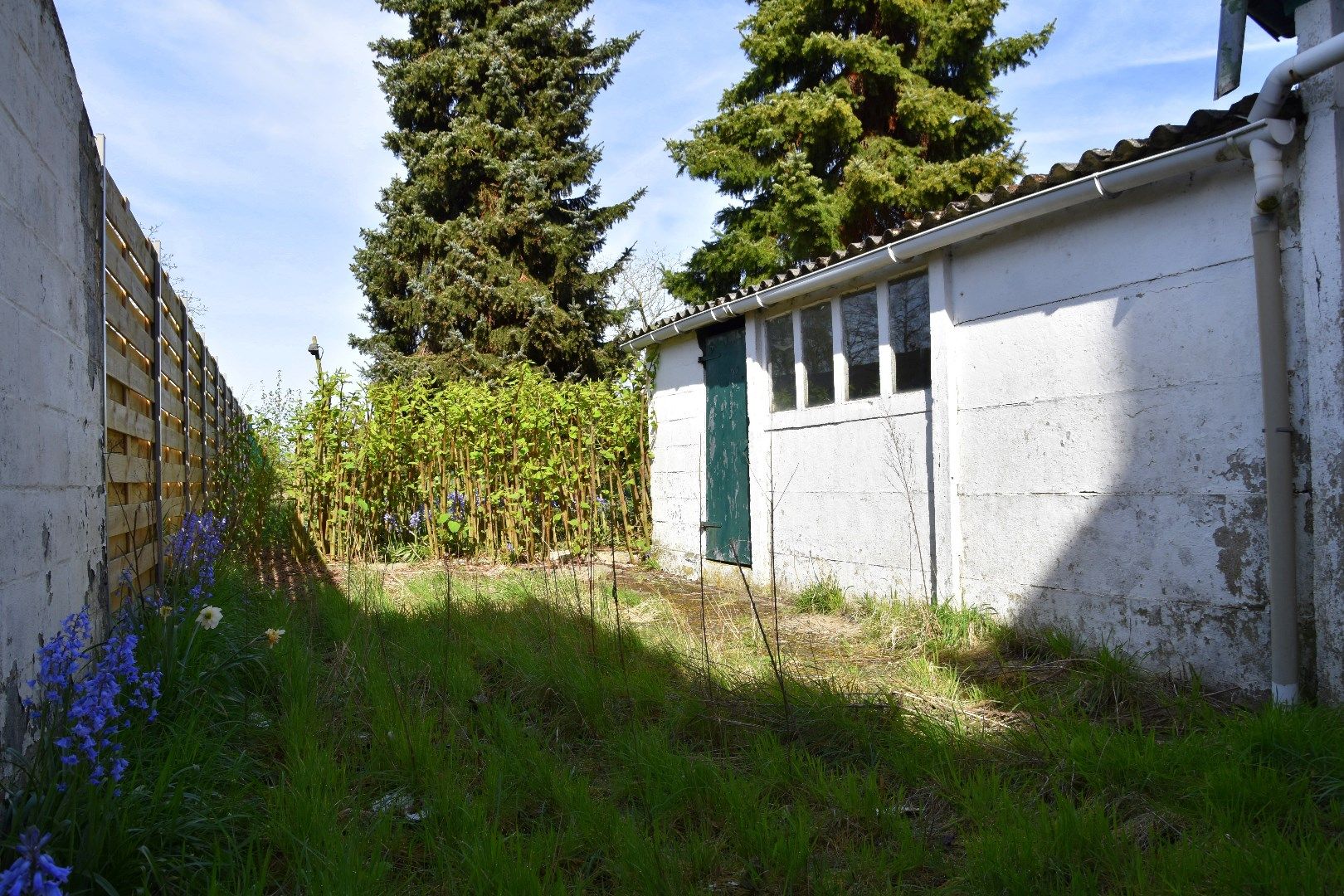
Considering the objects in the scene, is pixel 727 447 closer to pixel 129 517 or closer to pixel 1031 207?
pixel 1031 207

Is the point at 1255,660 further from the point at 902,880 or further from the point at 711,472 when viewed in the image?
the point at 711,472

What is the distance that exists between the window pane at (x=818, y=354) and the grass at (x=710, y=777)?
2782 millimetres

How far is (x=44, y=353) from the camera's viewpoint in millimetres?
2379

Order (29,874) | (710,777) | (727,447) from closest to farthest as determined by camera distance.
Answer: (29,874), (710,777), (727,447)

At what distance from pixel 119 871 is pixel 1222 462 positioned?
4402 mm

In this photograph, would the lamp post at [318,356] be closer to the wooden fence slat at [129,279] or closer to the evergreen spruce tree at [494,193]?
the wooden fence slat at [129,279]

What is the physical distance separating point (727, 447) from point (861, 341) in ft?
6.80

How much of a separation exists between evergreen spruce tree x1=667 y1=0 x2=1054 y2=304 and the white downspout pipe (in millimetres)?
9933

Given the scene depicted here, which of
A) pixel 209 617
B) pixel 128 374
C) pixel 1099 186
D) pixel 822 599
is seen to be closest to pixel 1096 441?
pixel 1099 186

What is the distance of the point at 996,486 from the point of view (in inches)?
199

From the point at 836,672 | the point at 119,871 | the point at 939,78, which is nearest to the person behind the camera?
the point at 119,871

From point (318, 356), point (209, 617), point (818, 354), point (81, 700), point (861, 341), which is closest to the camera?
point (81, 700)

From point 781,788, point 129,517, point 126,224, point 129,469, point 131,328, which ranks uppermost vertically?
point 126,224

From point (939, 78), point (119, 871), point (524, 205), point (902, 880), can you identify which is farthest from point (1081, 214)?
point (524, 205)
